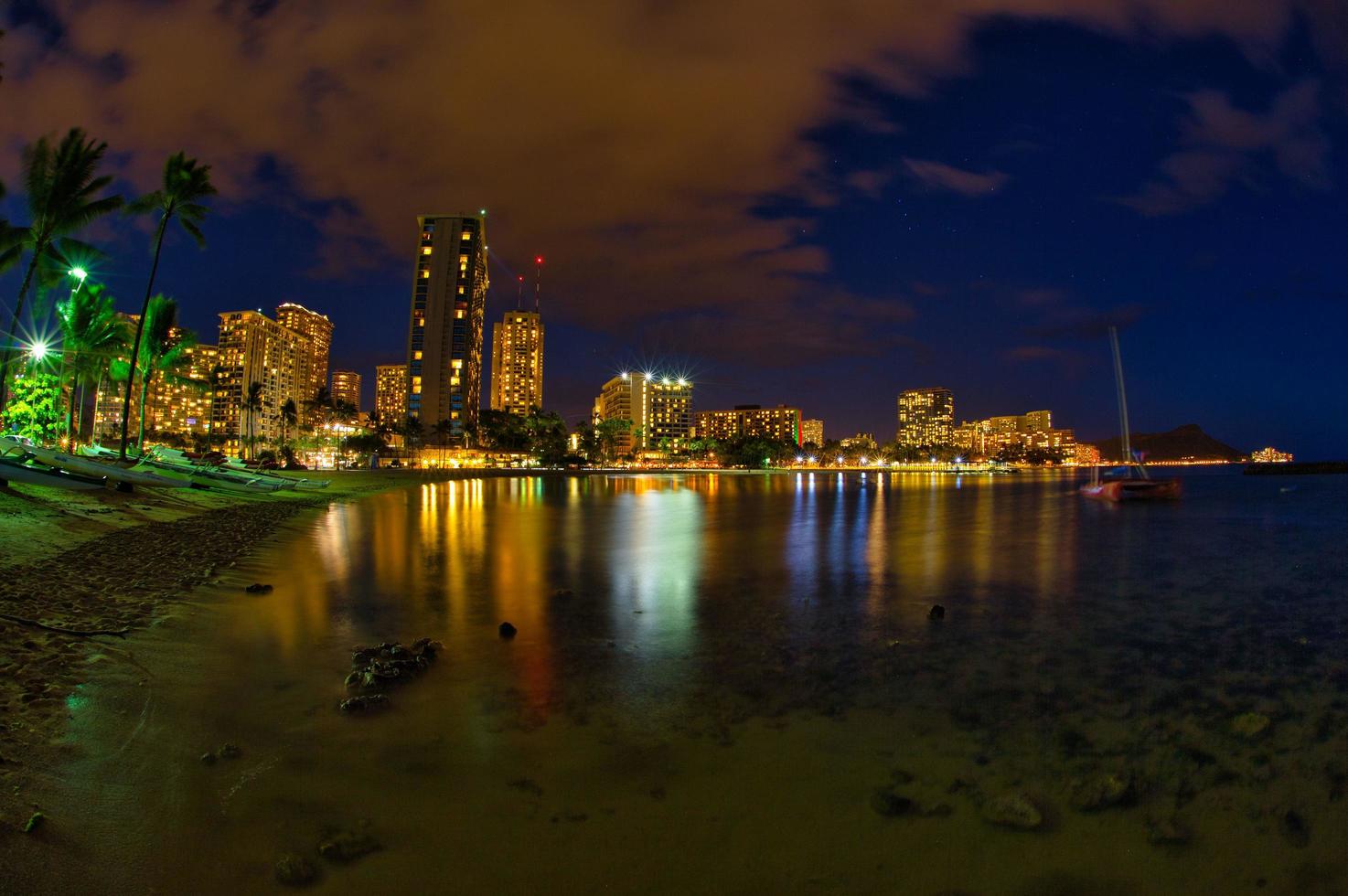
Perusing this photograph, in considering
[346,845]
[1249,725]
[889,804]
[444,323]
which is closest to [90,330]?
[346,845]

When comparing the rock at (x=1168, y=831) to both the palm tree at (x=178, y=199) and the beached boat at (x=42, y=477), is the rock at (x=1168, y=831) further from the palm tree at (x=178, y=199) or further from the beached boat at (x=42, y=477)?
the palm tree at (x=178, y=199)

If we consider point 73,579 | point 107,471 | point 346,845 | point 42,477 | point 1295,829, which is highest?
point 107,471

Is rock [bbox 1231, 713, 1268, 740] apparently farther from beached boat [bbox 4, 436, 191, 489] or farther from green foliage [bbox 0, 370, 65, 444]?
green foliage [bbox 0, 370, 65, 444]

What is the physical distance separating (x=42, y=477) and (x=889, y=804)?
2832cm

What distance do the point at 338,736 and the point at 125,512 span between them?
20312 mm

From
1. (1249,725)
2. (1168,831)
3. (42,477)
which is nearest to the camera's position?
(1168,831)

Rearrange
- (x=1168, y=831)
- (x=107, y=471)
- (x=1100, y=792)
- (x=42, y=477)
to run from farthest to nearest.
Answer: (x=107, y=471) < (x=42, y=477) < (x=1100, y=792) < (x=1168, y=831)

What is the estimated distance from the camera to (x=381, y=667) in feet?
25.5

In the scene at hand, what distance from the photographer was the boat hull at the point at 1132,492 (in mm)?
51000

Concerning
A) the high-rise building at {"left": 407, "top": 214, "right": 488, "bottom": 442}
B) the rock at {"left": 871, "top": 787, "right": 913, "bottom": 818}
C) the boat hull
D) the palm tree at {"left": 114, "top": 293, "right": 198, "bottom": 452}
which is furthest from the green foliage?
the high-rise building at {"left": 407, "top": 214, "right": 488, "bottom": 442}

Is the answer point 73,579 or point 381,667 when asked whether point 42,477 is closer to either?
point 73,579

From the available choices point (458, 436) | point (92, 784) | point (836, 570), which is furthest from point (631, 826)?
point (458, 436)

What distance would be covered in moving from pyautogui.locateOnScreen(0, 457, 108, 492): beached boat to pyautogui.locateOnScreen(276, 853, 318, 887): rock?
2295 centimetres

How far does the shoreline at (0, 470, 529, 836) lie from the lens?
223 inches
